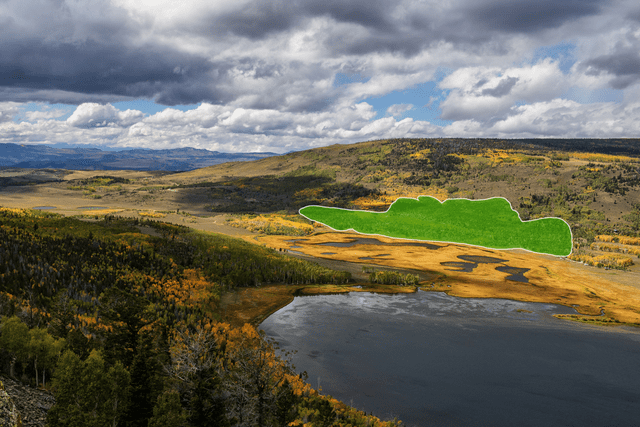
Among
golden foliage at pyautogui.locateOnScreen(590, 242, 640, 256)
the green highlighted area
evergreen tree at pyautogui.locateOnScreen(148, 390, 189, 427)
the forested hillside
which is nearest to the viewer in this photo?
evergreen tree at pyautogui.locateOnScreen(148, 390, 189, 427)

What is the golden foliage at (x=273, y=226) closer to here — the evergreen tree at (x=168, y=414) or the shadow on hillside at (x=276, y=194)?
the shadow on hillside at (x=276, y=194)

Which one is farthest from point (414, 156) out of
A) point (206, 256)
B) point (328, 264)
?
point (206, 256)

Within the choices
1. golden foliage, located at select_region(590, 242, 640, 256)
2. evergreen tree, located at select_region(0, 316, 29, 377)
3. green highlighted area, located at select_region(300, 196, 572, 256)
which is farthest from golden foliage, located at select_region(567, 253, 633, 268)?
evergreen tree, located at select_region(0, 316, 29, 377)

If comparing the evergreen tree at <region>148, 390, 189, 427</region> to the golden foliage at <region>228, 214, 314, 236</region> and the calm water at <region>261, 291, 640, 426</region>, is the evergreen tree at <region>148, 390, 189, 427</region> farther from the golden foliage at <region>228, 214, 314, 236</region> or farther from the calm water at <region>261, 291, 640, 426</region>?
the golden foliage at <region>228, 214, 314, 236</region>

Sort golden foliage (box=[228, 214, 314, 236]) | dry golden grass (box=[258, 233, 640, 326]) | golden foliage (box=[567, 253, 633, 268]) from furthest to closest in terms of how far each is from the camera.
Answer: golden foliage (box=[228, 214, 314, 236]), golden foliage (box=[567, 253, 633, 268]), dry golden grass (box=[258, 233, 640, 326])

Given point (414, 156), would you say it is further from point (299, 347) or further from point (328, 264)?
point (299, 347)

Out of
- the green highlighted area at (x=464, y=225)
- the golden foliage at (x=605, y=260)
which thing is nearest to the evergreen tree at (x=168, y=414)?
the golden foliage at (x=605, y=260)

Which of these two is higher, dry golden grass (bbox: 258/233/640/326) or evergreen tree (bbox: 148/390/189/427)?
evergreen tree (bbox: 148/390/189/427)
